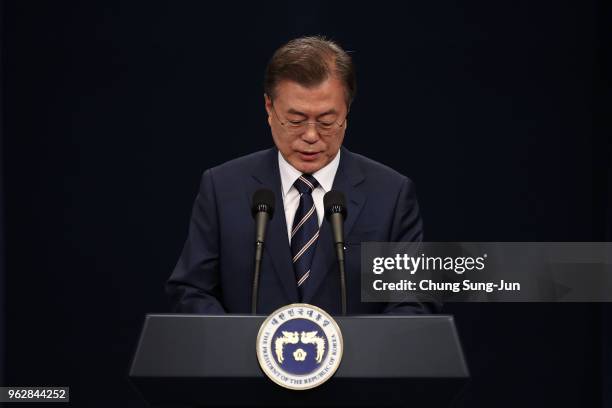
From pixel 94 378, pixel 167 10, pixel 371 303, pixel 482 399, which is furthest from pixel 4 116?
pixel 482 399

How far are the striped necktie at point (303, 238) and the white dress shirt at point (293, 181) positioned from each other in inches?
0.7

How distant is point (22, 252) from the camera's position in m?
3.21

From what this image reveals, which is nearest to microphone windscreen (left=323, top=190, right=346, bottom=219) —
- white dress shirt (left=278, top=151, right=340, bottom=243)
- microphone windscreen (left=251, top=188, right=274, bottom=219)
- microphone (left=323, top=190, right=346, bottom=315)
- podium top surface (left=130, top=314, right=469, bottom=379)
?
microphone (left=323, top=190, right=346, bottom=315)

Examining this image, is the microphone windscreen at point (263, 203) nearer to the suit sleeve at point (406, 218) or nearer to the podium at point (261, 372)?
the podium at point (261, 372)

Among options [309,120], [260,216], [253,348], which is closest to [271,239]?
[309,120]

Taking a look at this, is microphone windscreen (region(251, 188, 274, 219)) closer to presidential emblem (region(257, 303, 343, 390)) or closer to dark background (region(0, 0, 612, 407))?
presidential emblem (region(257, 303, 343, 390))

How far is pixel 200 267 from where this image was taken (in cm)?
216

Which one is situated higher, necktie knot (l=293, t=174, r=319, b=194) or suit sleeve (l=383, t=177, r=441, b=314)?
necktie knot (l=293, t=174, r=319, b=194)

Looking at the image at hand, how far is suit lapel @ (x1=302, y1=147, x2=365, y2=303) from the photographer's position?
2.10m

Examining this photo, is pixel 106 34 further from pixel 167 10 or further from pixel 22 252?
pixel 22 252

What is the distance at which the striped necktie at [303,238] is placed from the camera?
2.14 meters

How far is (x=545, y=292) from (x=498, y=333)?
0.43 m

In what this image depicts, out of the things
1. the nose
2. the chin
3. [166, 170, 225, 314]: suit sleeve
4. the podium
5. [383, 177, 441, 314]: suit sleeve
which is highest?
the nose

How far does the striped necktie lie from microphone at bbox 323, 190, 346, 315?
0.35 m
